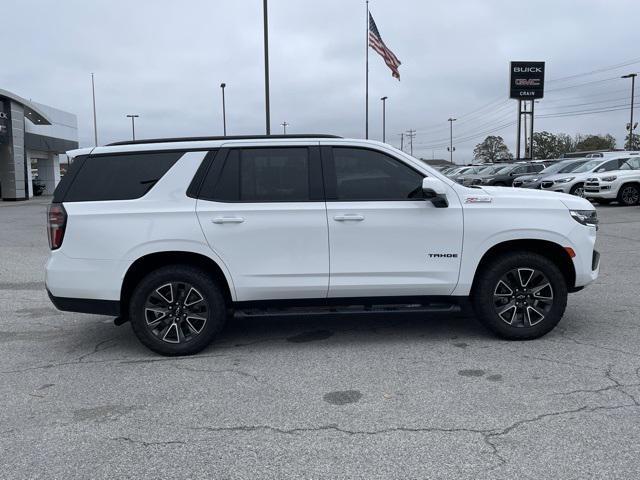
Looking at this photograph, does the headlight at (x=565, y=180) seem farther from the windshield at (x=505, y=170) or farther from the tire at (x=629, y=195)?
the windshield at (x=505, y=170)

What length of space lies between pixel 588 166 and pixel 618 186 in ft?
6.57

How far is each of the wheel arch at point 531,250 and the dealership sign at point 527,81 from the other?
51.6 metres

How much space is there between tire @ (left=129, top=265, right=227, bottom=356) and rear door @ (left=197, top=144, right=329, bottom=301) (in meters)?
0.25

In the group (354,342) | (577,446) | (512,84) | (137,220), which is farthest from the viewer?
(512,84)

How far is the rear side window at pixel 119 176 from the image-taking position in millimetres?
5039

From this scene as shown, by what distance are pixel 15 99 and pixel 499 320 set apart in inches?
1317

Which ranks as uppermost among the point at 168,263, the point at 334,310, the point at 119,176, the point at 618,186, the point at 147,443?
the point at 119,176

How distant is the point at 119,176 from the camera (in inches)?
201

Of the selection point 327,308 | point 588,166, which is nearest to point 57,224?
point 327,308

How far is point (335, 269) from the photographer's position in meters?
5.04

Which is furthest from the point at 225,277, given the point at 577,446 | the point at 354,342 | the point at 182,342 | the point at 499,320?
the point at 577,446

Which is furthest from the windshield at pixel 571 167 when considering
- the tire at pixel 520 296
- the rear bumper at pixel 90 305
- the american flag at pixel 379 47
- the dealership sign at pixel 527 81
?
the dealership sign at pixel 527 81

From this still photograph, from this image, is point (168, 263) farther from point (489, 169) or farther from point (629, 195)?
point (489, 169)

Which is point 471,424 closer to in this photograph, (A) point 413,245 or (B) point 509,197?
(A) point 413,245
